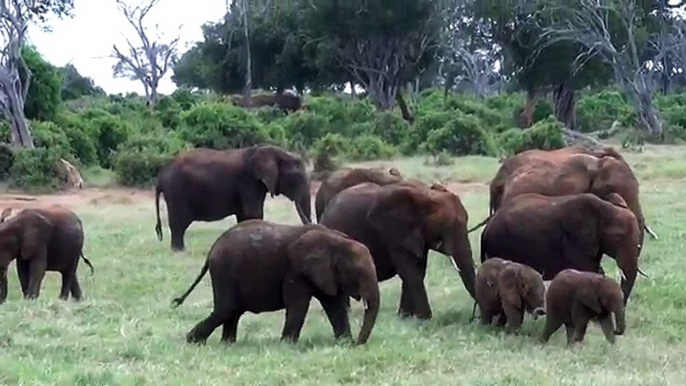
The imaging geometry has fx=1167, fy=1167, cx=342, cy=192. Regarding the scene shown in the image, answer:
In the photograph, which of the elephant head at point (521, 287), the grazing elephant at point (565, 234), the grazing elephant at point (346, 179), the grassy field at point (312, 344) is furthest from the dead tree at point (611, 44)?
the elephant head at point (521, 287)

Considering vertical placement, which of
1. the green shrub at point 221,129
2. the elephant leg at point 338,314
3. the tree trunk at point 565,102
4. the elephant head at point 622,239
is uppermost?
the elephant head at point 622,239

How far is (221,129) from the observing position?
2878 centimetres

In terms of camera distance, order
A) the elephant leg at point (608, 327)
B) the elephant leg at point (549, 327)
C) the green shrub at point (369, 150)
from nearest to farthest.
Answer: the elephant leg at point (608, 327) < the elephant leg at point (549, 327) < the green shrub at point (369, 150)

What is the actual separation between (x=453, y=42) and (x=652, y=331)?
4465cm

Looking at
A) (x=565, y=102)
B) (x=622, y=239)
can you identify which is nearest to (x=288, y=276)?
(x=622, y=239)

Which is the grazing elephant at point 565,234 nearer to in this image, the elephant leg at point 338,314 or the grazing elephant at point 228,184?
the elephant leg at point 338,314

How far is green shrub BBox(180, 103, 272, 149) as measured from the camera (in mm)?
28375

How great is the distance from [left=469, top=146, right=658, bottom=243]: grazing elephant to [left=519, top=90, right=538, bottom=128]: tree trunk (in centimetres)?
2920

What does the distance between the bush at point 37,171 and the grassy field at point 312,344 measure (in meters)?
10.3

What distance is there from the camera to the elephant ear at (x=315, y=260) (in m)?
8.55

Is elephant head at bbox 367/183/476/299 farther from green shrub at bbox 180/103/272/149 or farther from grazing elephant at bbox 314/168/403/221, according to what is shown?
green shrub at bbox 180/103/272/149

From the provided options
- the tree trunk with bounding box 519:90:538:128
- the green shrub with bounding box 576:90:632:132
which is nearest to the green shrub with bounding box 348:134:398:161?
the tree trunk with bounding box 519:90:538:128

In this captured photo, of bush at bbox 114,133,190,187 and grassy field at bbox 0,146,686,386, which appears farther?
bush at bbox 114,133,190,187

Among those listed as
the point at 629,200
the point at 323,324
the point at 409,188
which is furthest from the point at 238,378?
the point at 629,200
